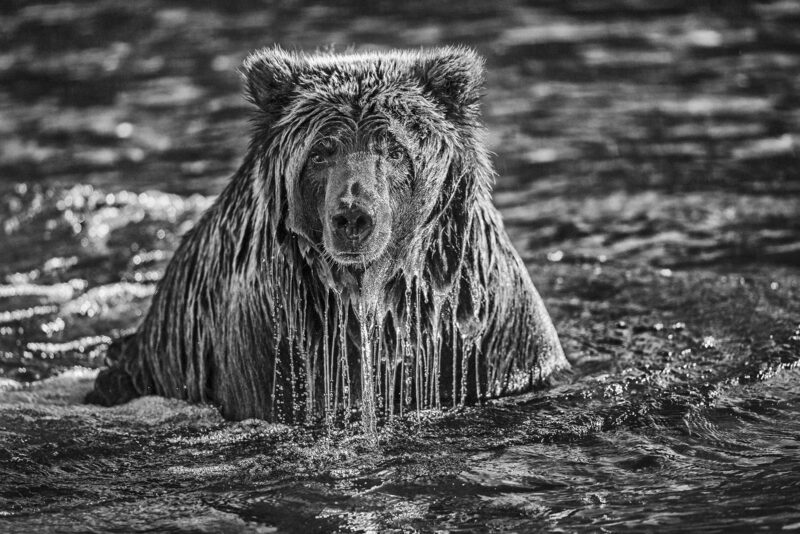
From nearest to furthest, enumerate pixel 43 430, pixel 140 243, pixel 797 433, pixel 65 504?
1. pixel 65 504
2. pixel 797 433
3. pixel 43 430
4. pixel 140 243

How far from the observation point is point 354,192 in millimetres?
5652

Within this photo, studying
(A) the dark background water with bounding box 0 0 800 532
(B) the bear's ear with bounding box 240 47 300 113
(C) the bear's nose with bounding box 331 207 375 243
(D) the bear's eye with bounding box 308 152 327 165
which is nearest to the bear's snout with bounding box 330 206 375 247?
(C) the bear's nose with bounding box 331 207 375 243

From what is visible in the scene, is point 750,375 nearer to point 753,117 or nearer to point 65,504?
point 65,504

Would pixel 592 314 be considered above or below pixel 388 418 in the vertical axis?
above

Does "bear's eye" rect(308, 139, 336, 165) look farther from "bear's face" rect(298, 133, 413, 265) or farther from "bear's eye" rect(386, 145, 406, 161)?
"bear's eye" rect(386, 145, 406, 161)

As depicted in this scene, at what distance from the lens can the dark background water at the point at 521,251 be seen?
574 centimetres

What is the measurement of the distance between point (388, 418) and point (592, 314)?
7.70 ft

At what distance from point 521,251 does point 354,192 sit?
14.2 feet

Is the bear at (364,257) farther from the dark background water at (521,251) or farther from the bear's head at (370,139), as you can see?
the dark background water at (521,251)

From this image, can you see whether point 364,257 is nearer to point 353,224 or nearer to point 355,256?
point 355,256

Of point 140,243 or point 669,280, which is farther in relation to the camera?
point 140,243

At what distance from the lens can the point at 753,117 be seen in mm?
12227

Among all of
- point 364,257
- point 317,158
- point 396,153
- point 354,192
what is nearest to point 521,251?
point 396,153

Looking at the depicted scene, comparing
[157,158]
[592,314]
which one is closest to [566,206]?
[592,314]
